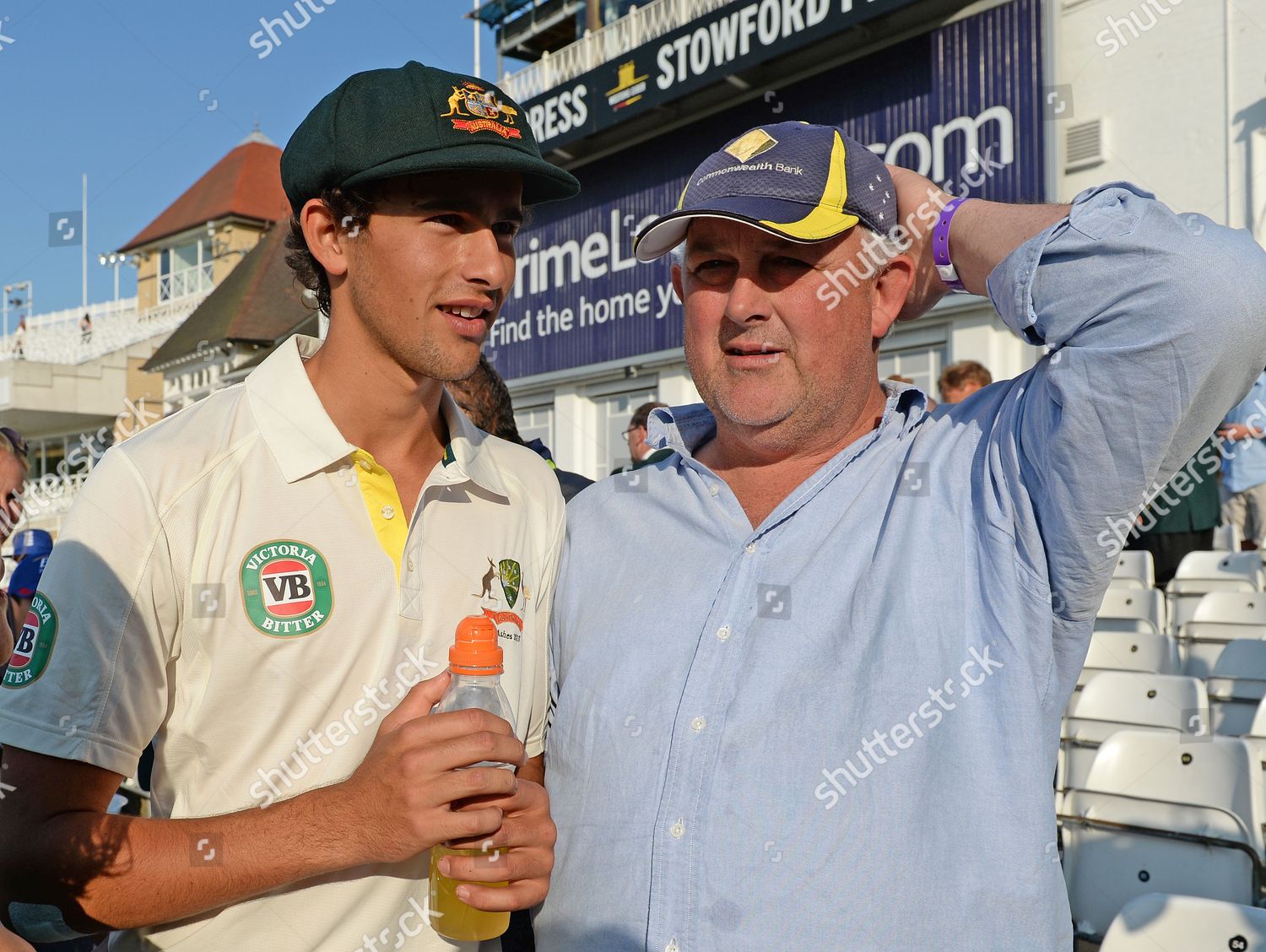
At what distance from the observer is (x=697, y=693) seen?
1835 mm

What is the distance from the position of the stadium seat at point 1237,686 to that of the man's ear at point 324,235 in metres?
4.76

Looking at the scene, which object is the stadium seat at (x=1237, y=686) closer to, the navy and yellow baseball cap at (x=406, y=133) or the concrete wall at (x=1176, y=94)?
the navy and yellow baseball cap at (x=406, y=133)

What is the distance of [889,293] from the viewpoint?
7.16 ft

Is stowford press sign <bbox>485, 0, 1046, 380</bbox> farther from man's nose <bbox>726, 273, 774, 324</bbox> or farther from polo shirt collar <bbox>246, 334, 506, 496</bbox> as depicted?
polo shirt collar <bbox>246, 334, 506, 496</bbox>

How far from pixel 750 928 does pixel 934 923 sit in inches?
11.6

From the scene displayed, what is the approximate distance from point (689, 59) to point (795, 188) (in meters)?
14.2

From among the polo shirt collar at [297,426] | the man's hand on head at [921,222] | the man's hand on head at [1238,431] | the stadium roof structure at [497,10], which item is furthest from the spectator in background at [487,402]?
the stadium roof structure at [497,10]

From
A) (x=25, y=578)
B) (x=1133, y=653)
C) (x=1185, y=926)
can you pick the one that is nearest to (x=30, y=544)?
(x=25, y=578)

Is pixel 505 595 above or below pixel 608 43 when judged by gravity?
below

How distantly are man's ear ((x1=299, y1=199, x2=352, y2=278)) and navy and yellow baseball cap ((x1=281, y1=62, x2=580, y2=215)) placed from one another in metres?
0.03

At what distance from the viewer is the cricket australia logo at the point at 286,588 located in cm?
175

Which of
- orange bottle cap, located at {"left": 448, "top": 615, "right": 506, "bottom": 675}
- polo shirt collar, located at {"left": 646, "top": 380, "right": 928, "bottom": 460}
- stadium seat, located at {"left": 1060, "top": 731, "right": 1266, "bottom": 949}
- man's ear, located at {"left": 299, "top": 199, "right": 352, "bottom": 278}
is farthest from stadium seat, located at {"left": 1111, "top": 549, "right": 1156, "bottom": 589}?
orange bottle cap, located at {"left": 448, "top": 615, "right": 506, "bottom": 675}

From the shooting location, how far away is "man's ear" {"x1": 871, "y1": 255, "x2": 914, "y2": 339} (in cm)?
216

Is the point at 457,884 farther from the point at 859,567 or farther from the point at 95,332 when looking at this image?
the point at 95,332
